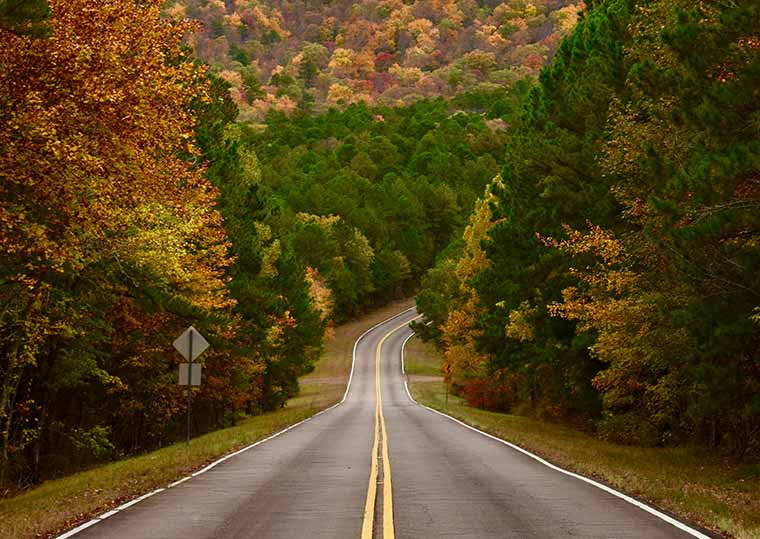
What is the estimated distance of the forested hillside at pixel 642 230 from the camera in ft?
60.6

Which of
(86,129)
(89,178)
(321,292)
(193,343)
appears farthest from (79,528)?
(321,292)

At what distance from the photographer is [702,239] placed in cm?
1805

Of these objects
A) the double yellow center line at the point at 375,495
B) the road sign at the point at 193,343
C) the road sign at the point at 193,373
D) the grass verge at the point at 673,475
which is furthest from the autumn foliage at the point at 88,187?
the grass verge at the point at 673,475

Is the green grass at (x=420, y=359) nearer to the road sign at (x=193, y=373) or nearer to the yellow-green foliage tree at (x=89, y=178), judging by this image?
the road sign at (x=193, y=373)

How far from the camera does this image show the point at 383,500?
1567cm

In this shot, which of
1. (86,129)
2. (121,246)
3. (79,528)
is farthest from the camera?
(121,246)

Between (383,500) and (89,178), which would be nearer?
(383,500)

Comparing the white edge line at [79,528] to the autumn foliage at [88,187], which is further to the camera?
the autumn foliage at [88,187]

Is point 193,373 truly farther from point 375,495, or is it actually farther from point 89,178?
point 375,495

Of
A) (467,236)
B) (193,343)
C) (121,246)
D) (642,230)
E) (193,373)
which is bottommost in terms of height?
(193,373)

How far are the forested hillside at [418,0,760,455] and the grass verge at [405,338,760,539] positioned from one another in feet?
4.52

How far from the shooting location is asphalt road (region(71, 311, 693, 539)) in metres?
12.7

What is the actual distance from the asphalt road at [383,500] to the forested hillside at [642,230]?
4.81 m

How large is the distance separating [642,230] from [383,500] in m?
11.7
